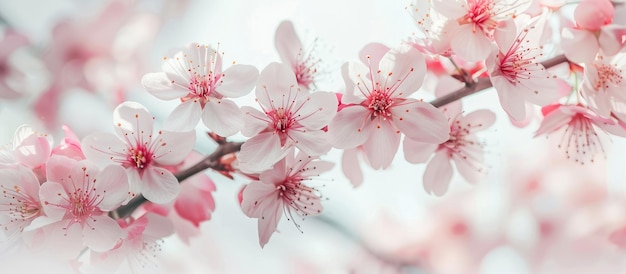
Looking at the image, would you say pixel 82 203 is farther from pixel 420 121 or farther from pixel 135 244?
pixel 420 121

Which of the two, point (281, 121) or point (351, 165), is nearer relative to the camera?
point (281, 121)

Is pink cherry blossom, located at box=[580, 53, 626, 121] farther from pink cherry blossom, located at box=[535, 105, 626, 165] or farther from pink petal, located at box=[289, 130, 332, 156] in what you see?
pink petal, located at box=[289, 130, 332, 156]

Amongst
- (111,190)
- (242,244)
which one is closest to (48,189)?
(111,190)

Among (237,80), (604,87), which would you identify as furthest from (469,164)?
(237,80)

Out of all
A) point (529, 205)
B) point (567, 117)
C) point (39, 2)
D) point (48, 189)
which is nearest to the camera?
point (48, 189)

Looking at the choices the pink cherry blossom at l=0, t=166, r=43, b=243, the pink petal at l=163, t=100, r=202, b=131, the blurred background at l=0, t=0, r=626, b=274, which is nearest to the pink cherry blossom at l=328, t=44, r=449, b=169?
the pink petal at l=163, t=100, r=202, b=131

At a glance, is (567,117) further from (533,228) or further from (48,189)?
(533,228)

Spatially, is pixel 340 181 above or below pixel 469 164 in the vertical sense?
below
